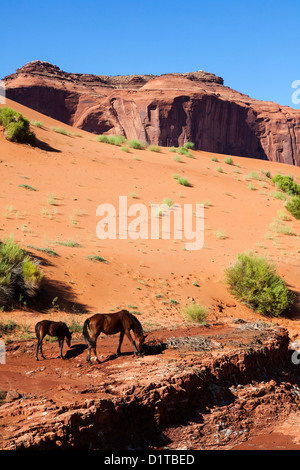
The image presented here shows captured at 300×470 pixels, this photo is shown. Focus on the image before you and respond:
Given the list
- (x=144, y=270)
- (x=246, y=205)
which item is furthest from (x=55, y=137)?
(x=144, y=270)

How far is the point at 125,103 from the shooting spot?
5731 cm

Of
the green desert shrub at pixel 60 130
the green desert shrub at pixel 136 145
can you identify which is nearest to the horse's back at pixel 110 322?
the green desert shrub at pixel 60 130

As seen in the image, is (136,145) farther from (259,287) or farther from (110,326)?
(110,326)

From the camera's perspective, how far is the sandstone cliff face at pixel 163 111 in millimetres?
57188

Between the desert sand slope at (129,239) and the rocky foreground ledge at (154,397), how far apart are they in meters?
3.99

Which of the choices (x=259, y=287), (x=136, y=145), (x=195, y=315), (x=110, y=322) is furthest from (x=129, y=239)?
(x=136, y=145)

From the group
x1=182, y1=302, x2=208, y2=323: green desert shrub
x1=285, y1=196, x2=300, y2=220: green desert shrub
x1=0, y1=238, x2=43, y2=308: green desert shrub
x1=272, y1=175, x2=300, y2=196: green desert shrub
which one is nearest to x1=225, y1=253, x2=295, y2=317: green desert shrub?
x1=182, y1=302, x2=208, y2=323: green desert shrub

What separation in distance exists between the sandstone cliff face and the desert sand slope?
2057 cm

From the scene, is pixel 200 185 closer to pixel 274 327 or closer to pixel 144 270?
pixel 144 270

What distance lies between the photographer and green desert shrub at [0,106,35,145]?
28.5 m

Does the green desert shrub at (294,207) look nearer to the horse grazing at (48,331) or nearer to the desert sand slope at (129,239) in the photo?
the desert sand slope at (129,239)

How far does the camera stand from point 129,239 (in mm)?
19125

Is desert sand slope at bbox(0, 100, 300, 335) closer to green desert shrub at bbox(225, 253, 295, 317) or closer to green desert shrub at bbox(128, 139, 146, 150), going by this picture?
green desert shrub at bbox(225, 253, 295, 317)

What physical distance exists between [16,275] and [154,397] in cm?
726
